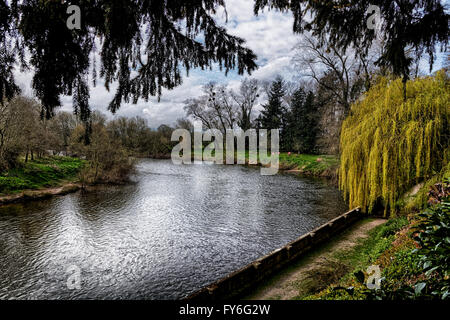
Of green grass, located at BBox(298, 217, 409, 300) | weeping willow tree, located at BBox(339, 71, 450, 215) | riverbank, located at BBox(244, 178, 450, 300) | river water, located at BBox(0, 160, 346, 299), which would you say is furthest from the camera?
weeping willow tree, located at BBox(339, 71, 450, 215)

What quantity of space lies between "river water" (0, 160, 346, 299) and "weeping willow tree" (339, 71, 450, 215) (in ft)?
9.37

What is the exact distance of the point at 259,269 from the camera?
5.93 m

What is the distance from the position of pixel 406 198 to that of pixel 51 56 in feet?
33.9

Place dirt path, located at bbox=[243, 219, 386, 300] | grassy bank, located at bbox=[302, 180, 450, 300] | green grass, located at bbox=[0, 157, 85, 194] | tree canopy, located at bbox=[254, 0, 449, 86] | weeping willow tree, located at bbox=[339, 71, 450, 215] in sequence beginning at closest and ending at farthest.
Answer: grassy bank, located at bbox=[302, 180, 450, 300]
tree canopy, located at bbox=[254, 0, 449, 86]
dirt path, located at bbox=[243, 219, 386, 300]
weeping willow tree, located at bbox=[339, 71, 450, 215]
green grass, located at bbox=[0, 157, 85, 194]

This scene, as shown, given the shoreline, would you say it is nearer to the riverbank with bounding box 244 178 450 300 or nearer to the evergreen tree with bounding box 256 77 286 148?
the riverbank with bounding box 244 178 450 300

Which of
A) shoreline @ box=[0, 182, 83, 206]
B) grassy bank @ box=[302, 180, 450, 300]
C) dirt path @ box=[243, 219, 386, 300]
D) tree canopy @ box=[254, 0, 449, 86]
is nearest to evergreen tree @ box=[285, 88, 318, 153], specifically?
shoreline @ box=[0, 182, 83, 206]

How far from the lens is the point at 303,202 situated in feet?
47.9

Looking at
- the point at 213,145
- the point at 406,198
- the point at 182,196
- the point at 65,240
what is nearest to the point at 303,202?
the point at 406,198

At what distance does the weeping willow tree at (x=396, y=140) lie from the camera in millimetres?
8281

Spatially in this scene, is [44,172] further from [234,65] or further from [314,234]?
[234,65]

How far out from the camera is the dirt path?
542 cm

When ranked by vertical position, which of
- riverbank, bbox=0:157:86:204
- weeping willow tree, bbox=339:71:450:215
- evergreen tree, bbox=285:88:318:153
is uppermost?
evergreen tree, bbox=285:88:318:153
